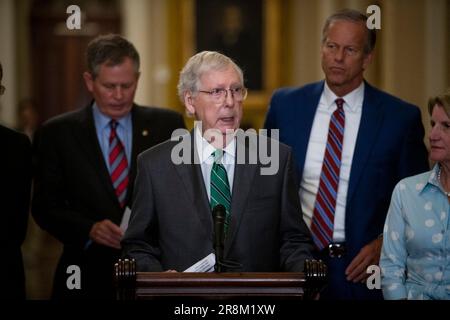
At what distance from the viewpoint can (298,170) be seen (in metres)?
3.91

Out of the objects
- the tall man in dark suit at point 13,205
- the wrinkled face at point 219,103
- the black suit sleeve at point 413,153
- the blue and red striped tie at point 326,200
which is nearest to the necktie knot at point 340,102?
the blue and red striped tie at point 326,200

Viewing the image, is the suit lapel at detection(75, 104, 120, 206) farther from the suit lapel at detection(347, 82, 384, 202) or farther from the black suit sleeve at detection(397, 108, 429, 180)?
the black suit sleeve at detection(397, 108, 429, 180)

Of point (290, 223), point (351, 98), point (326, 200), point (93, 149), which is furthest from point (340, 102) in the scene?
point (93, 149)

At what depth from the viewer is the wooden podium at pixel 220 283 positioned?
2695 millimetres

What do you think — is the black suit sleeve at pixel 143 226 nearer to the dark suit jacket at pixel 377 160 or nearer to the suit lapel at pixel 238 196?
the suit lapel at pixel 238 196

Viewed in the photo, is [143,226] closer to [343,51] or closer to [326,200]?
[326,200]

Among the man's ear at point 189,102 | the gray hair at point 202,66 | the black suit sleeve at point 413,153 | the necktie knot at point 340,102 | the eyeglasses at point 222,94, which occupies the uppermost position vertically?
the gray hair at point 202,66

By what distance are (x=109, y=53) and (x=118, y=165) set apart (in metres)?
0.53

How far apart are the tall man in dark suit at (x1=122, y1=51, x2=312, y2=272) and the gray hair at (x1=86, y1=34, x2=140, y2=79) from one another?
822mm

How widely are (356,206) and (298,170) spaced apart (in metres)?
0.32

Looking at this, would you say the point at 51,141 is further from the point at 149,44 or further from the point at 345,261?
the point at 149,44

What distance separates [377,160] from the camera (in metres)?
3.80

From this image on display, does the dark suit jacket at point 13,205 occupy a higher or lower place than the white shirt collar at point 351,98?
lower

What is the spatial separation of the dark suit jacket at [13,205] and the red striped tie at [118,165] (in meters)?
0.45
